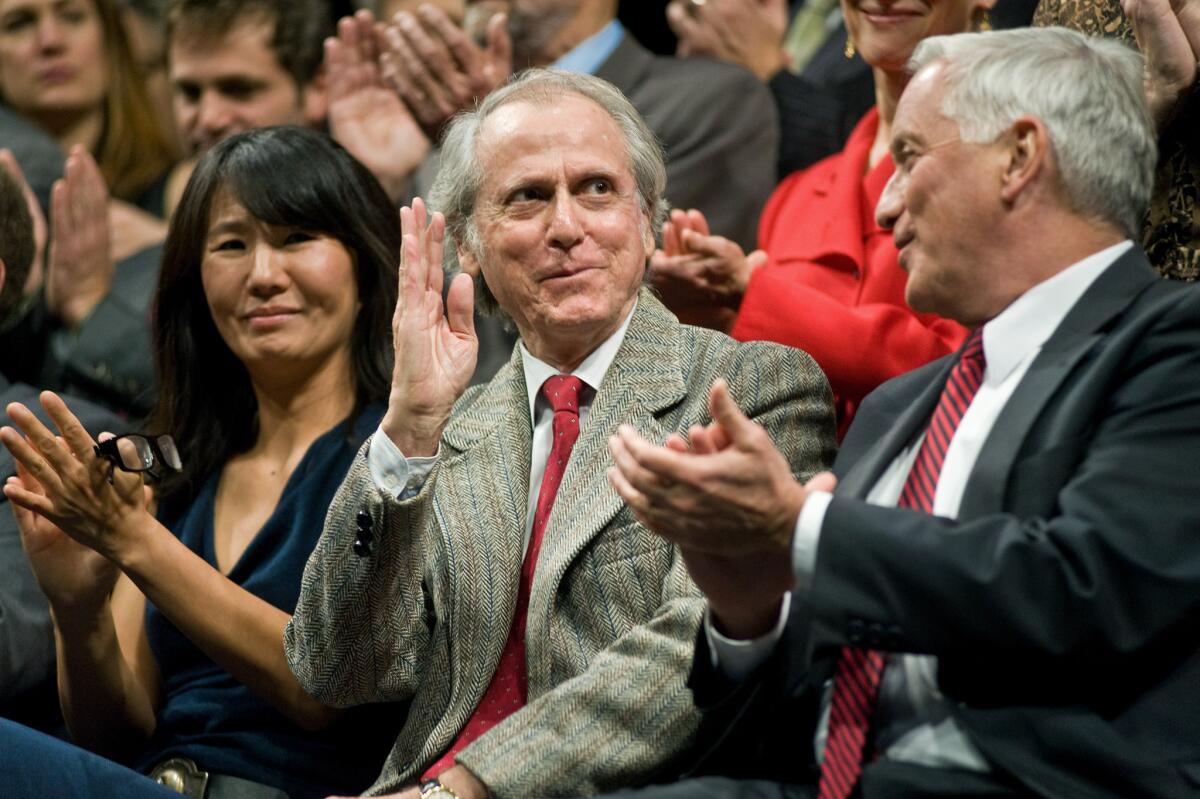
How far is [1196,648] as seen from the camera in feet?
6.07

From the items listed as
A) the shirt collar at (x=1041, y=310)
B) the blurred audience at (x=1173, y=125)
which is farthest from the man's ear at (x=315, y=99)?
the shirt collar at (x=1041, y=310)

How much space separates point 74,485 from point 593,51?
1787 millimetres

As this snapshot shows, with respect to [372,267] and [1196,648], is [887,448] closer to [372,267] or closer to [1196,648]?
[1196,648]

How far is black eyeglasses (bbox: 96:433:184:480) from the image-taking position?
8.59ft

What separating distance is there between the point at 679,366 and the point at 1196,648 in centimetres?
90

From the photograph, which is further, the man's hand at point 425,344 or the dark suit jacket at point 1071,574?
the man's hand at point 425,344

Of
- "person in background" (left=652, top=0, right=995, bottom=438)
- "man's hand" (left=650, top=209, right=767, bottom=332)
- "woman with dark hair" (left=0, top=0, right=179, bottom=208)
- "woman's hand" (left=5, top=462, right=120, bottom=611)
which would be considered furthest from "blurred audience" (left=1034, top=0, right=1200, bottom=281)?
"woman with dark hair" (left=0, top=0, right=179, bottom=208)

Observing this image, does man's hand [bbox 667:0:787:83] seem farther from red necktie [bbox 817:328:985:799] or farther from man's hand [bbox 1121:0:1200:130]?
red necktie [bbox 817:328:985:799]

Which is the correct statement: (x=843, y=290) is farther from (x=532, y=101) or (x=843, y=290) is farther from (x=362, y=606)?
(x=362, y=606)

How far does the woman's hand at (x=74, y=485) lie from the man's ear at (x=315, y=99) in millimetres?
1885

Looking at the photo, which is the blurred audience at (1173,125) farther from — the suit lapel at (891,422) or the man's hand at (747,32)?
the man's hand at (747,32)

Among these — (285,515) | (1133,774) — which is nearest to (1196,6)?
(1133,774)

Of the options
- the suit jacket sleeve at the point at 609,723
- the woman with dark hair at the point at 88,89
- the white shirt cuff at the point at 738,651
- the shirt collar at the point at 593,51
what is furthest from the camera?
the woman with dark hair at the point at 88,89

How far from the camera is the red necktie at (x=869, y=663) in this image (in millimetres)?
1943
